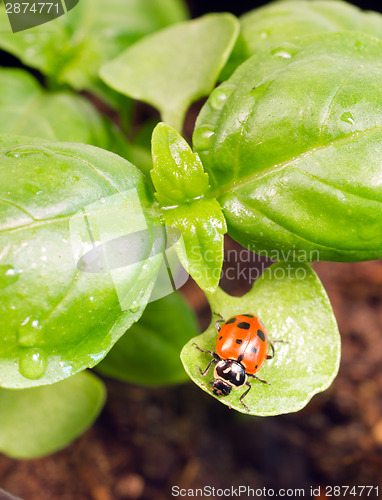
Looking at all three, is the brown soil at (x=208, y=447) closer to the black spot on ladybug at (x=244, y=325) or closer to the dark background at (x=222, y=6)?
the black spot on ladybug at (x=244, y=325)

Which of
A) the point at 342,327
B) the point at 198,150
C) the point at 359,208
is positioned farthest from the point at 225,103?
the point at 342,327

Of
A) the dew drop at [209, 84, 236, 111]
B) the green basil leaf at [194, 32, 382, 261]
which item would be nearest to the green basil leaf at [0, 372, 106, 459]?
the green basil leaf at [194, 32, 382, 261]

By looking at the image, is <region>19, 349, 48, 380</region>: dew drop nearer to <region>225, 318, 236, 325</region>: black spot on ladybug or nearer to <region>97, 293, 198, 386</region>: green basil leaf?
<region>225, 318, 236, 325</region>: black spot on ladybug

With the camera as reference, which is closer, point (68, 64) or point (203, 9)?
point (68, 64)

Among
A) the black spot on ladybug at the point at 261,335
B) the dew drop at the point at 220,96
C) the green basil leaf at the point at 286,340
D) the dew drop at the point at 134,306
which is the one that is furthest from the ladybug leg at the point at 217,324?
the dew drop at the point at 220,96

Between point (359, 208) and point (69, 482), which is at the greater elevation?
point (359, 208)

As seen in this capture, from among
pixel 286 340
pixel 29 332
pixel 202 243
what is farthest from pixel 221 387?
pixel 29 332

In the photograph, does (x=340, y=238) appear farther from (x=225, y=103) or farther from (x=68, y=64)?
(x=68, y=64)

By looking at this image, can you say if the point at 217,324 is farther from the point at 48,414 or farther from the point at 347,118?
the point at 48,414
